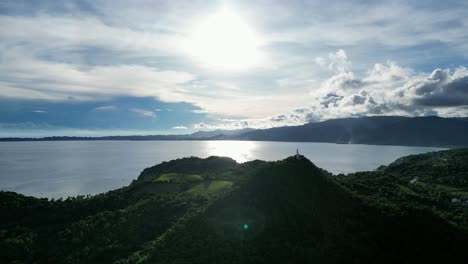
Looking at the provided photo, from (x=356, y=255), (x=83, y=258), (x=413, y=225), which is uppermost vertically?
(x=413, y=225)

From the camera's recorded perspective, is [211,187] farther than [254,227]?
Result: Yes

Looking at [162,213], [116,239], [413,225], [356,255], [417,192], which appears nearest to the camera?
[356,255]

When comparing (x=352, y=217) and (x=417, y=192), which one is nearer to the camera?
(x=352, y=217)

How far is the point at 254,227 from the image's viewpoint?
148 feet

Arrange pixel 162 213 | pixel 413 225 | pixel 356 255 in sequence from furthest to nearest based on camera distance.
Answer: pixel 162 213 → pixel 413 225 → pixel 356 255

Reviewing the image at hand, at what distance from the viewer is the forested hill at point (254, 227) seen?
1578 inches

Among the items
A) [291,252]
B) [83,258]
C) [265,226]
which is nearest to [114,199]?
[83,258]

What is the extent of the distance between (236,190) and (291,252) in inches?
669

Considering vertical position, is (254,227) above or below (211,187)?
below

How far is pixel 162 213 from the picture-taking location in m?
62.9

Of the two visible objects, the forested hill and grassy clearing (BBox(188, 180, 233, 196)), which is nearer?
the forested hill

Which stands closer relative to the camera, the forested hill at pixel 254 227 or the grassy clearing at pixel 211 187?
the forested hill at pixel 254 227

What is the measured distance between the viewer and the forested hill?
4009cm

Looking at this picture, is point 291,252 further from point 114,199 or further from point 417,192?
point 417,192
